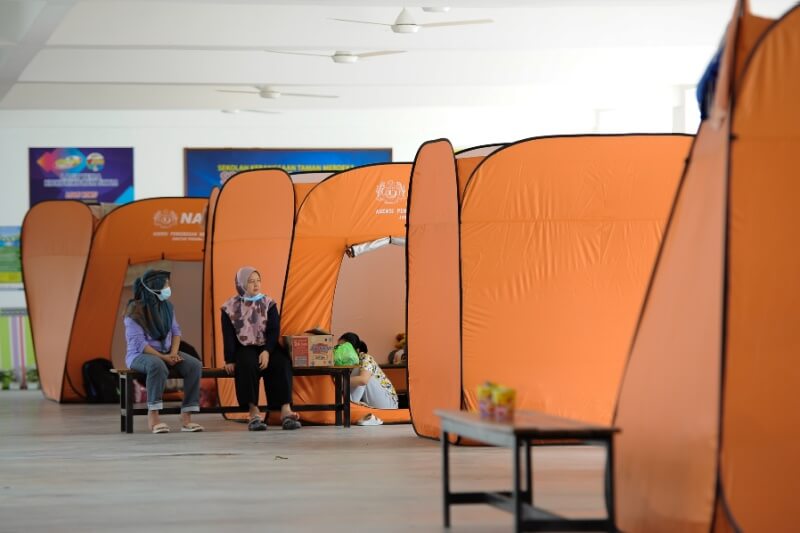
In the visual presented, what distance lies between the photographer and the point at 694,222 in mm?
4480

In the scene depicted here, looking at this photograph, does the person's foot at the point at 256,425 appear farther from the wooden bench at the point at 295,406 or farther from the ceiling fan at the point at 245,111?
the ceiling fan at the point at 245,111

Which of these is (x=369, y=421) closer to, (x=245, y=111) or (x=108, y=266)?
(x=108, y=266)

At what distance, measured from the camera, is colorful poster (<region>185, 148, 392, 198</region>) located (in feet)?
59.0

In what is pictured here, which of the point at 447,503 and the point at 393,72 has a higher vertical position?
the point at 393,72

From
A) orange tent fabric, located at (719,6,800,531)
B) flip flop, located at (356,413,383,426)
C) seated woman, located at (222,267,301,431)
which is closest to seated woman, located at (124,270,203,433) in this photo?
seated woman, located at (222,267,301,431)

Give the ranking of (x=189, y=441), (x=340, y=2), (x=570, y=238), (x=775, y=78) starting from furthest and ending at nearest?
(x=340, y=2)
(x=189, y=441)
(x=570, y=238)
(x=775, y=78)

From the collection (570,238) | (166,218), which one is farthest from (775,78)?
(166,218)

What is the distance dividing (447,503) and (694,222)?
4.50 feet

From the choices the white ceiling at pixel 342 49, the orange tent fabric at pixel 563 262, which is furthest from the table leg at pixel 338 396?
the white ceiling at pixel 342 49

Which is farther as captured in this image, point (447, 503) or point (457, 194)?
point (457, 194)

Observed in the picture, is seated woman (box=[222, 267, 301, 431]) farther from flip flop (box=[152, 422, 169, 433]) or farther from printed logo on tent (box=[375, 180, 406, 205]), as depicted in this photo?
printed logo on tent (box=[375, 180, 406, 205])

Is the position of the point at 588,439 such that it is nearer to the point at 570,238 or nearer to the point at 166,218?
the point at 570,238

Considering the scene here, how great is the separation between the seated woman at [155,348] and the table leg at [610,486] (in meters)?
5.16

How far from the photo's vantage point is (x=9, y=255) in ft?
57.3
